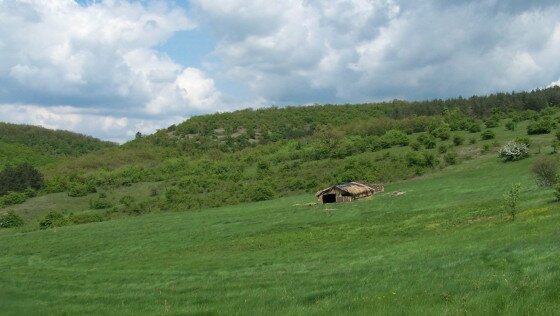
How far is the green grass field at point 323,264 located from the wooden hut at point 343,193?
1350cm

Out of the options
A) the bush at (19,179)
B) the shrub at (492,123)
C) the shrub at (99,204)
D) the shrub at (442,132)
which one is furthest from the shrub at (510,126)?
the bush at (19,179)

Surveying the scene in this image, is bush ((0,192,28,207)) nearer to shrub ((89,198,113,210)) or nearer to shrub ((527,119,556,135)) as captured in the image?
shrub ((89,198,113,210))

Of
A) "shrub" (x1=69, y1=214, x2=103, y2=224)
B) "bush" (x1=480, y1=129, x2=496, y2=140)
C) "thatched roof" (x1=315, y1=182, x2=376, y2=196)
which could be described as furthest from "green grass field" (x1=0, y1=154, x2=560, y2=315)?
"bush" (x1=480, y1=129, x2=496, y2=140)

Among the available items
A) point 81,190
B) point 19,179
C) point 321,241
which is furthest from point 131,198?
point 321,241

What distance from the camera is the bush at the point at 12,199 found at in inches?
4970

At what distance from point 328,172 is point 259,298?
109830 millimetres

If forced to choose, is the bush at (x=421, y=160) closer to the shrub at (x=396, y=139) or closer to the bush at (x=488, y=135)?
the bush at (x=488, y=135)

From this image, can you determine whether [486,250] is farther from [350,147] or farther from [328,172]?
[350,147]

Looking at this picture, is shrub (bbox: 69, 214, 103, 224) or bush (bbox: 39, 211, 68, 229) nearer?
bush (bbox: 39, 211, 68, 229)

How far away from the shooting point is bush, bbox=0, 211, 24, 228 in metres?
103

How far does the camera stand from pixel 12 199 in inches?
5027

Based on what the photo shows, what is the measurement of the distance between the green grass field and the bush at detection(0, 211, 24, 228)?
39474mm

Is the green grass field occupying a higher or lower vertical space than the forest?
lower

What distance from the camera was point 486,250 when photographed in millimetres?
20797
